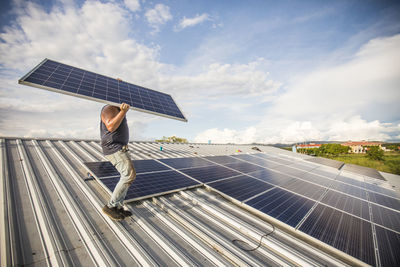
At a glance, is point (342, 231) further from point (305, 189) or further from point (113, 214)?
point (113, 214)

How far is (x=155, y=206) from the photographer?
4168mm

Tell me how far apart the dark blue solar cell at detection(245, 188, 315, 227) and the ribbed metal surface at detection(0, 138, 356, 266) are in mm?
375

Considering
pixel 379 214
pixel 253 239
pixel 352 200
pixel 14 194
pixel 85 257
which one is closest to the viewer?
A: pixel 85 257

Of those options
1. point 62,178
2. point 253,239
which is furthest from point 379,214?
point 62,178

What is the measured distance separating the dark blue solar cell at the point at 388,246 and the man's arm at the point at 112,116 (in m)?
5.94

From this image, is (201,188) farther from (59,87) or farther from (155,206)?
(59,87)

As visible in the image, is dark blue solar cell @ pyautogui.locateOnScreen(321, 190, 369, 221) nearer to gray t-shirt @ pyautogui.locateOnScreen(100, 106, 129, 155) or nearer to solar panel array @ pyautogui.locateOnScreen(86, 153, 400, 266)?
solar panel array @ pyautogui.locateOnScreen(86, 153, 400, 266)

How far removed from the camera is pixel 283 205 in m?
4.76

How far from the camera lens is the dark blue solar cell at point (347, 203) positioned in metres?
5.19

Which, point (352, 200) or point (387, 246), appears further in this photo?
point (352, 200)

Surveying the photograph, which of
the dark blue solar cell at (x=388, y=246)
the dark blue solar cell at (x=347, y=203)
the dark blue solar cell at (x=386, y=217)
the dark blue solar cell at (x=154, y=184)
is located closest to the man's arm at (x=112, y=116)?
the dark blue solar cell at (x=154, y=184)

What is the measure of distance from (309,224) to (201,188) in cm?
317

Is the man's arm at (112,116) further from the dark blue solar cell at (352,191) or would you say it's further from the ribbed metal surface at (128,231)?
the dark blue solar cell at (352,191)

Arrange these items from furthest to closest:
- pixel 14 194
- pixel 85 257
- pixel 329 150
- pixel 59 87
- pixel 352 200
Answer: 1. pixel 329 150
2. pixel 352 200
3. pixel 59 87
4. pixel 14 194
5. pixel 85 257
